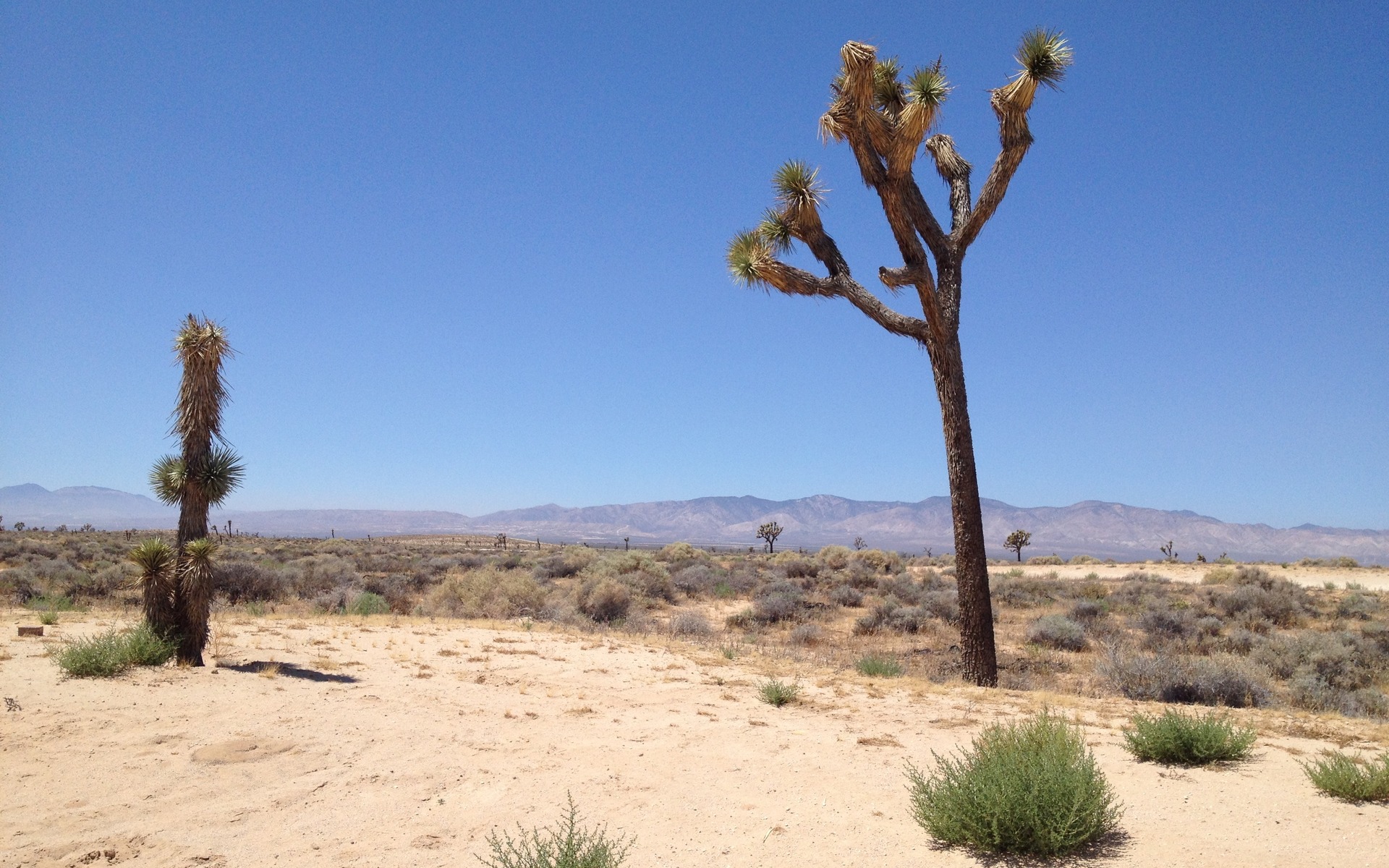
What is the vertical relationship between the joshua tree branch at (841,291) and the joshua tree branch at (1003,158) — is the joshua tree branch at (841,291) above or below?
below

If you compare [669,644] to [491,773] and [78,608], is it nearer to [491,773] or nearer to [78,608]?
[491,773]

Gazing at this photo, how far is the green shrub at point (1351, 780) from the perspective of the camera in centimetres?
507

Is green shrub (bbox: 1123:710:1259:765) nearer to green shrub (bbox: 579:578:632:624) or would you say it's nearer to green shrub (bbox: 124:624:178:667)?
green shrub (bbox: 124:624:178:667)

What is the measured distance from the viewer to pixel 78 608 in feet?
50.3

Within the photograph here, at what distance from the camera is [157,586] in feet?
32.0

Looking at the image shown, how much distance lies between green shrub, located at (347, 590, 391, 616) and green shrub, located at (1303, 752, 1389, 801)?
1707cm

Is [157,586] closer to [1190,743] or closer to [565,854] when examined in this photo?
[565,854]

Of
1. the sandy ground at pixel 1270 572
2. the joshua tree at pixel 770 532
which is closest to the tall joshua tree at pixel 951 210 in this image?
the sandy ground at pixel 1270 572

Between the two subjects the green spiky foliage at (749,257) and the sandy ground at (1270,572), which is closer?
the green spiky foliage at (749,257)

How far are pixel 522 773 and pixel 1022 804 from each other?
4.06m

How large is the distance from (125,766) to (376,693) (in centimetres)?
303

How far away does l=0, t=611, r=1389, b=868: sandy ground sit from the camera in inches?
191

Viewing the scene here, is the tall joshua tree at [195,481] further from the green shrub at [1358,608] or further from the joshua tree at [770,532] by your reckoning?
the joshua tree at [770,532]

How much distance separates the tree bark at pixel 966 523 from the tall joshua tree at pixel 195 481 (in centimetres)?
1046
